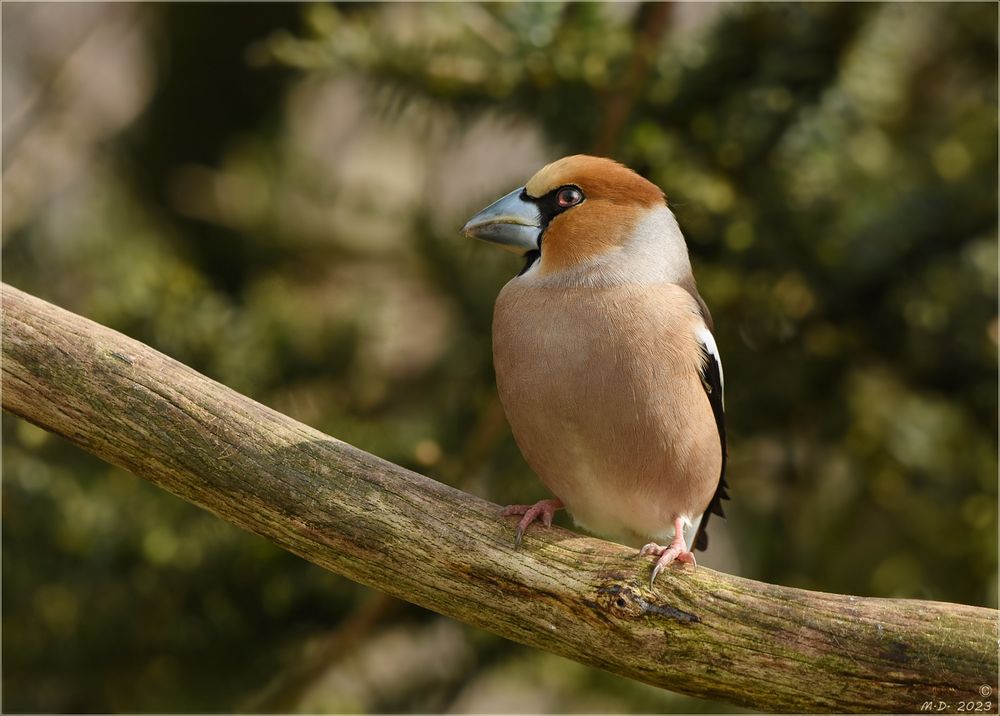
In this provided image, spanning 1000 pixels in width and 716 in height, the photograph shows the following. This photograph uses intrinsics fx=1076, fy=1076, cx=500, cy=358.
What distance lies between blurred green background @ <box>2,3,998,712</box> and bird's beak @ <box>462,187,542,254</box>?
63cm

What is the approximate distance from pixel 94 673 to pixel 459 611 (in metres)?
2.37

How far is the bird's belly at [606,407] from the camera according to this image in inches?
112

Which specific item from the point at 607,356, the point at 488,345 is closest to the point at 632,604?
the point at 607,356

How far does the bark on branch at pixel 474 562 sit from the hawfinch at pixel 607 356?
168mm

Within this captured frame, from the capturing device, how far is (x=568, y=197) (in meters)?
3.11

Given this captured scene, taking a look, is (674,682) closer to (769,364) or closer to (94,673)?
(769,364)

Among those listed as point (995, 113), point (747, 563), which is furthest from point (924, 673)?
point (995, 113)

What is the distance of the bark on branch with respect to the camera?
8.03 ft

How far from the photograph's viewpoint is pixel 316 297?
5.55 meters

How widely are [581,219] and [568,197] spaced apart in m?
0.08

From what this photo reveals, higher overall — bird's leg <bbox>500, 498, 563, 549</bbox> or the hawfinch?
the hawfinch

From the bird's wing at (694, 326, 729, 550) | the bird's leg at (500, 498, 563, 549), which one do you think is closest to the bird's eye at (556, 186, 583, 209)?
the bird's wing at (694, 326, 729, 550)

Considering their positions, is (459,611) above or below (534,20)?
below

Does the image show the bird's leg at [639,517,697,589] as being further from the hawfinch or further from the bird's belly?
the bird's belly
